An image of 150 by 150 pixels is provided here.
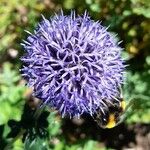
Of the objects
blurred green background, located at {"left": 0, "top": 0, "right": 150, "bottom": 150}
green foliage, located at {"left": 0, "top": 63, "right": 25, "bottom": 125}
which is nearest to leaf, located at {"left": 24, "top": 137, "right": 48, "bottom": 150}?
blurred green background, located at {"left": 0, "top": 0, "right": 150, "bottom": 150}

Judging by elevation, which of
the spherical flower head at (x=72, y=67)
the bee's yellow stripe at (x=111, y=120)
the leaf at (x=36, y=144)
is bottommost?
the leaf at (x=36, y=144)

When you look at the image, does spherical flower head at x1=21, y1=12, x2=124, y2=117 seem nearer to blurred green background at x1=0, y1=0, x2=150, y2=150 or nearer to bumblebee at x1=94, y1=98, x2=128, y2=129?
bumblebee at x1=94, y1=98, x2=128, y2=129

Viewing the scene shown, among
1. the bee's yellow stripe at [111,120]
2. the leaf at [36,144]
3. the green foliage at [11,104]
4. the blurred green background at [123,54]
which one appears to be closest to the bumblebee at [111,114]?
the bee's yellow stripe at [111,120]

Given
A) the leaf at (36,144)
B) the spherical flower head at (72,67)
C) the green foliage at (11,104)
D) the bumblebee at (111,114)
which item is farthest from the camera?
the green foliage at (11,104)

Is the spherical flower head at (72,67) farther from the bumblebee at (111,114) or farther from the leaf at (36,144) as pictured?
the leaf at (36,144)

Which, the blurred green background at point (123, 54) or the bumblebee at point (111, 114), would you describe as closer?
the bumblebee at point (111, 114)

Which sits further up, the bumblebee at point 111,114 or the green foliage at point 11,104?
the green foliage at point 11,104
